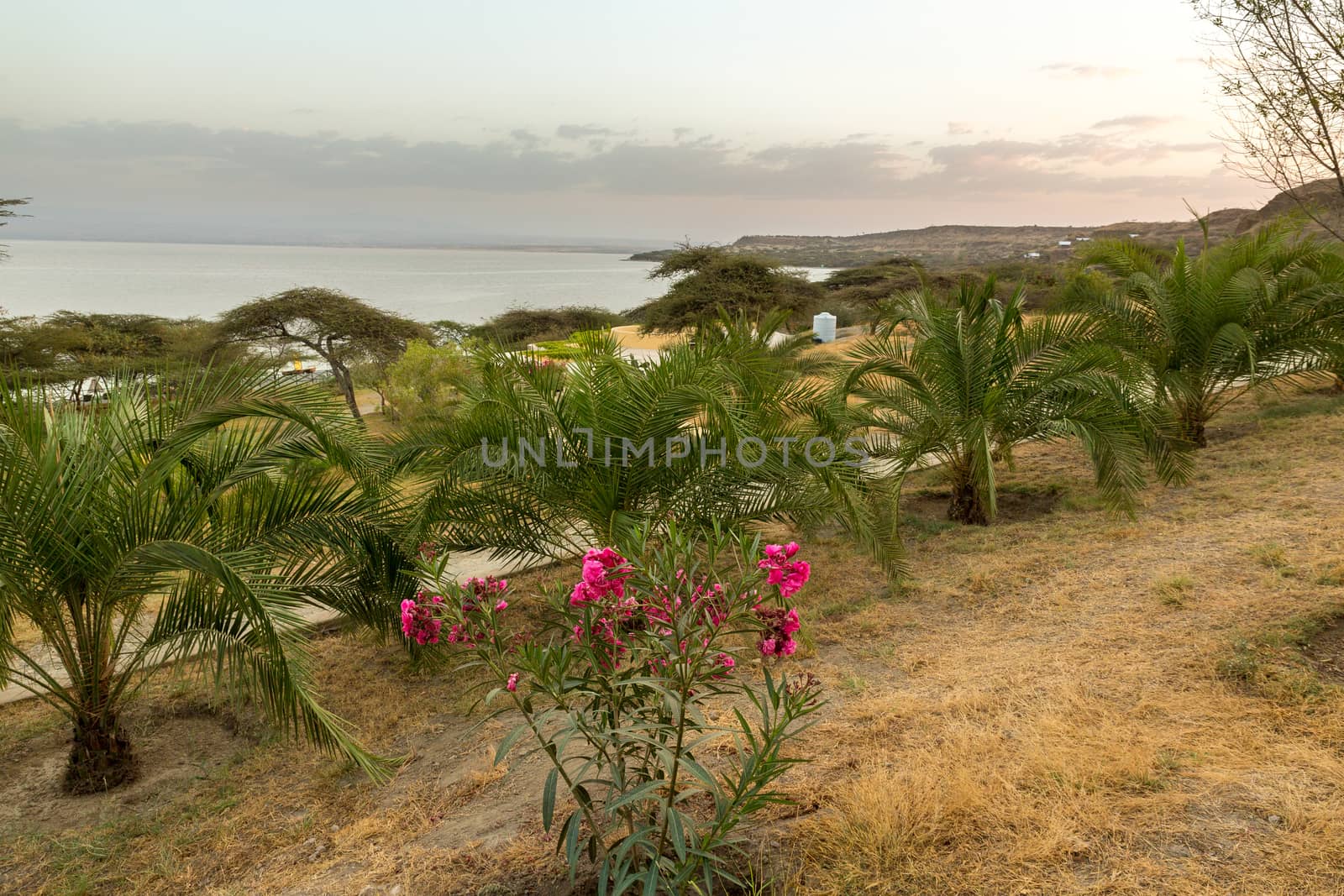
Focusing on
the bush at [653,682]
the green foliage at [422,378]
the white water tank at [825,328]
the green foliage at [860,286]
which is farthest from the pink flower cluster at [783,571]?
the green foliage at [860,286]

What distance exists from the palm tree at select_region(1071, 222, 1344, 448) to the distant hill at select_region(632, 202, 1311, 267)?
47.6 m

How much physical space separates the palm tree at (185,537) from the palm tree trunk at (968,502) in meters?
4.89

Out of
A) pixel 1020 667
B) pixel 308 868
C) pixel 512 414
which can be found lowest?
pixel 308 868

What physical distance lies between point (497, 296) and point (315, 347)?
209 feet

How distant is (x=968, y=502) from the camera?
7.12 metres

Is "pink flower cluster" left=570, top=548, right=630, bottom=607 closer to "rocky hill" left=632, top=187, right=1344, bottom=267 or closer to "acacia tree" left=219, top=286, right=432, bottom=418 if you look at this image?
"acacia tree" left=219, top=286, right=432, bottom=418

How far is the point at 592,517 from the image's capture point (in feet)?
16.2

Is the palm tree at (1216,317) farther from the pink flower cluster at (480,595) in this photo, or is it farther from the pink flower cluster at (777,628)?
the pink flower cluster at (480,595)

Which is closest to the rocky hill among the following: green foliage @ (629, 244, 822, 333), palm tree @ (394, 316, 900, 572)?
green foliage @ (629, 244, 822, 333)

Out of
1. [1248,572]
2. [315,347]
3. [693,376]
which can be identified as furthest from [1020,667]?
[315,347]

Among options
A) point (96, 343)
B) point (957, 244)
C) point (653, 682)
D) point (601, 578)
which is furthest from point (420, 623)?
point (957, 244)

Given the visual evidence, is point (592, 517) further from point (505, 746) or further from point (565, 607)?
point (505, 746)

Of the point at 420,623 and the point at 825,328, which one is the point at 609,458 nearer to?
the point at 420,623

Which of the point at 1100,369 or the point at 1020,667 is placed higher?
the point at 1100,369
